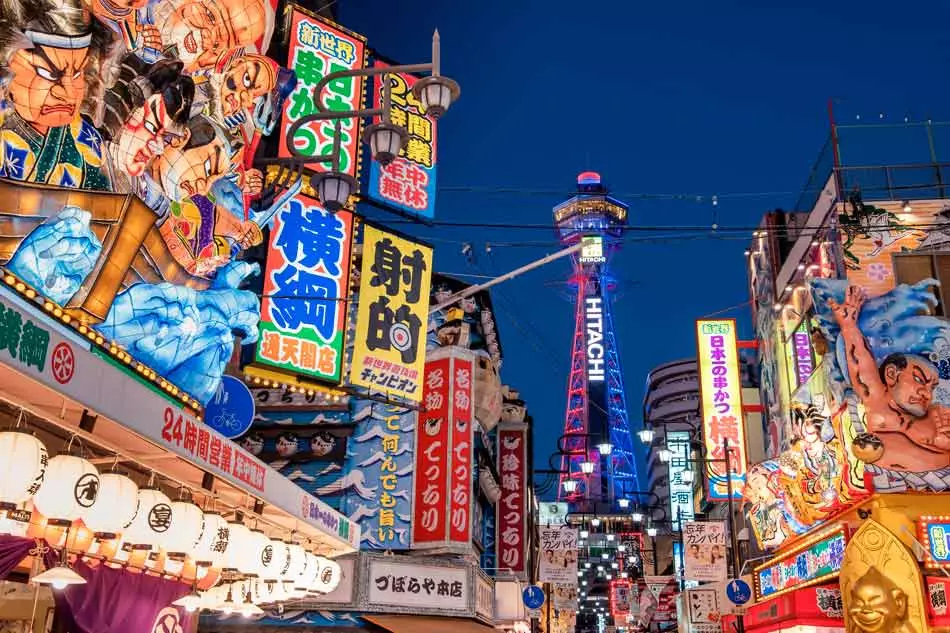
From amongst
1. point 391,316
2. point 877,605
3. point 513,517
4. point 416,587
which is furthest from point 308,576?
point 513,517

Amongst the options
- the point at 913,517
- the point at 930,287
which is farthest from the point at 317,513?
the point at 930,287

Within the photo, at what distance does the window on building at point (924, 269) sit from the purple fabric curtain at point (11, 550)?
18.9 meters

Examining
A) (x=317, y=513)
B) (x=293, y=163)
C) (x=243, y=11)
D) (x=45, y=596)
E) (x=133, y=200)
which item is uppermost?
(x=243, y=11)

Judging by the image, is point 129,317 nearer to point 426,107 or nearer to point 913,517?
point 426,107

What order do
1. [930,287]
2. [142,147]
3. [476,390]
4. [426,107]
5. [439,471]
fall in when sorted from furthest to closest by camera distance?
[476,390] < [439,471] < [930,287] < [142,147] < [426,107]

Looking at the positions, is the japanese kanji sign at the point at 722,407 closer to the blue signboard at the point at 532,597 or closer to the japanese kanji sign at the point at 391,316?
the blue signboard at the point at 532,597

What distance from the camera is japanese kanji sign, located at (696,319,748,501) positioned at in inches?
1090

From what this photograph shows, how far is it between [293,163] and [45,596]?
24.6 feet

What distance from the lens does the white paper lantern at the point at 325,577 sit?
539 inches

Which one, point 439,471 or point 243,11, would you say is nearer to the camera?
point 243,11

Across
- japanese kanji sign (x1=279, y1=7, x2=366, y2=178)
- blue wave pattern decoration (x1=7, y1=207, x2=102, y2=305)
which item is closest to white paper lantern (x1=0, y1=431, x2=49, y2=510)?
blue wave pattern decoration (x1=7, y1=207, x2=102, y2=305)

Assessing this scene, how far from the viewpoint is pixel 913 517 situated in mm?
17562

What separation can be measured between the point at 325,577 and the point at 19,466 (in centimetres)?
784

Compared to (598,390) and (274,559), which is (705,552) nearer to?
(274,559)
